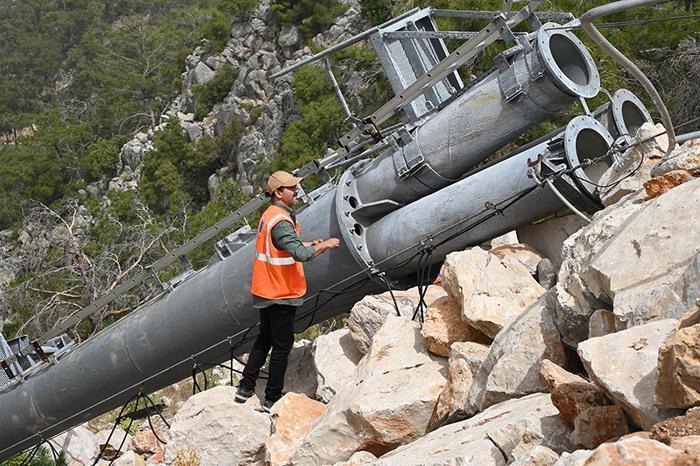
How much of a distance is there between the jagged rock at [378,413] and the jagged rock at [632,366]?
4.15ft

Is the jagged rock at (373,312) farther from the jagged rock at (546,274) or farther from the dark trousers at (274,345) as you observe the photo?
the jagged rock at (546,274)

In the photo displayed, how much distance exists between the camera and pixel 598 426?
112 inches

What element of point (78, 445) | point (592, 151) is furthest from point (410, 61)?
point (78, 445)

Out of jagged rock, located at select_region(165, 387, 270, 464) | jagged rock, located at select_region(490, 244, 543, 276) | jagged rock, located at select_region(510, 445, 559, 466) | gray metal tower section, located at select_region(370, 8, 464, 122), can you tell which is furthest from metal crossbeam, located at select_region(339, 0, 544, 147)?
jagged rock, located at select_region(510, 445, 559, 466)

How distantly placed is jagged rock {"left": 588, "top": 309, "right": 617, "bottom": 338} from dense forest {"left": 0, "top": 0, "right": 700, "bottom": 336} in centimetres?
212

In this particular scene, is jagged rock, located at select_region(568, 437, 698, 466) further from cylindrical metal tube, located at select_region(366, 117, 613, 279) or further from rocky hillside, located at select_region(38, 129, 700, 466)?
cylindrical metal tube, located at select_region(366, 117, 613, 279)

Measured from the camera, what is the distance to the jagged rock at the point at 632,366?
2727 mm

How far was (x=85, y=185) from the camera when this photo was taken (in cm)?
4016

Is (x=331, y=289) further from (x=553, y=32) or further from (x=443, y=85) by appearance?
(x=553, y=32)

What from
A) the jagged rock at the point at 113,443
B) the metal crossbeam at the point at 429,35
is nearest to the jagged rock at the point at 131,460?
the jagged rock at the point at 113,443

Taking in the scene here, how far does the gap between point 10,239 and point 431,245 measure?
A: 107 ft

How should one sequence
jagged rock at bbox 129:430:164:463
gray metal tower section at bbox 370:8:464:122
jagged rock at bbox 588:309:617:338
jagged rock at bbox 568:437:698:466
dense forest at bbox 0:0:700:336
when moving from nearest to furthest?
jagged rock at bbox 568:437:698:466, jagged rock at bbox 588:309:617:338, gray metal tower section at bbox 370:8:464:122, jagged rock at bbox 129:430:164:463, dense forest at bbox 0:0:700:336

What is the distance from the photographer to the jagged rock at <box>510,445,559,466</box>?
262cm

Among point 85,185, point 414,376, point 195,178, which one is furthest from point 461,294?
point 85,185
